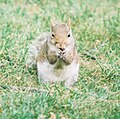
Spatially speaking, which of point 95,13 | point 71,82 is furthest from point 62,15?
point 71,82

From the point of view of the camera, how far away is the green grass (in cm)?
472

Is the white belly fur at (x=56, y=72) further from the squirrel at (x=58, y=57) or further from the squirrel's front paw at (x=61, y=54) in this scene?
the squirrel's front paw at (x=61, y=54)

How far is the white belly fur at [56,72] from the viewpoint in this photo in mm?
5637

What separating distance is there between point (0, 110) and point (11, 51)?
1.71m

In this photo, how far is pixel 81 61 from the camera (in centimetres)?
641

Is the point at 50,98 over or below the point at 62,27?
below

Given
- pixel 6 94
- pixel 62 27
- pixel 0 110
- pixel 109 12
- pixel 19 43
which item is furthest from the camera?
pixel 109 12

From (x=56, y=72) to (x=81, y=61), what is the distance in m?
0.81

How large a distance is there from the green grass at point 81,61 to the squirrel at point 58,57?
13cm

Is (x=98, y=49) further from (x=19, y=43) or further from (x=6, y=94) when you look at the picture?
(x=6, y=94)

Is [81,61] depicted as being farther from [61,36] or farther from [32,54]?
[61,36]

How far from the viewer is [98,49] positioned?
678cm

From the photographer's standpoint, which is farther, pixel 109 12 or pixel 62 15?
pixel 109 12

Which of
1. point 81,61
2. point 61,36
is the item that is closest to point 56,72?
point 61,36
